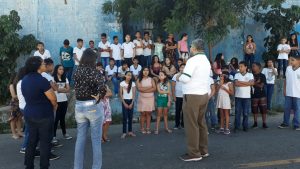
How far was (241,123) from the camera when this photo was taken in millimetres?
9180

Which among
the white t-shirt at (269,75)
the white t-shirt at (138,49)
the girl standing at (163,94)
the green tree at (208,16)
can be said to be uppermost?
the green tree at (208,16)

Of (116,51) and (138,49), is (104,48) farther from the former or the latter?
(138,49)

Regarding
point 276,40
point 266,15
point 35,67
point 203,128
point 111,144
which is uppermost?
point 266,15

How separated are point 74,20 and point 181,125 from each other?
205 inches

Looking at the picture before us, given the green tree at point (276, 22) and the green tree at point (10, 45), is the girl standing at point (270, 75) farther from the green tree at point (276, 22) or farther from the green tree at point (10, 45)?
the green tree at point (10, 45)

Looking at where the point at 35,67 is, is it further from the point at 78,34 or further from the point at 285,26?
the point at 285,26

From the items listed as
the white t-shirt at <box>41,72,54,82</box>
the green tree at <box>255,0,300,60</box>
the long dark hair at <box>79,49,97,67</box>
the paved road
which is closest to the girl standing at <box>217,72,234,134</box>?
the paved road

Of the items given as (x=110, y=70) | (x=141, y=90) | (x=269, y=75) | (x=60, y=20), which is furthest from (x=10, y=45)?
(x=269, y=75)

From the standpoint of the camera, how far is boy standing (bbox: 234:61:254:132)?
8383 millimetres

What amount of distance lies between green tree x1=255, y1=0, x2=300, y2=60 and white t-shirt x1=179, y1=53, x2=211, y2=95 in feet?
24.3

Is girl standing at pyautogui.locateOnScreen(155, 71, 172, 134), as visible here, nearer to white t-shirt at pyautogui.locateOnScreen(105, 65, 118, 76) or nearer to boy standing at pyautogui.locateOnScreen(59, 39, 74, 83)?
white t-shirt at pyautogui.locateOnScreen(105, 65, 118, 76)

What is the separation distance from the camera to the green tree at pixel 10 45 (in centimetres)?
1027

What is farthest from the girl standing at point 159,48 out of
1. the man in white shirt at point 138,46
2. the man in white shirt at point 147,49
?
the man in white shirt at point 138,46

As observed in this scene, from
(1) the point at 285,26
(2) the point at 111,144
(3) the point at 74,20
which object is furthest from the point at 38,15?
(1) the point at 285,26
